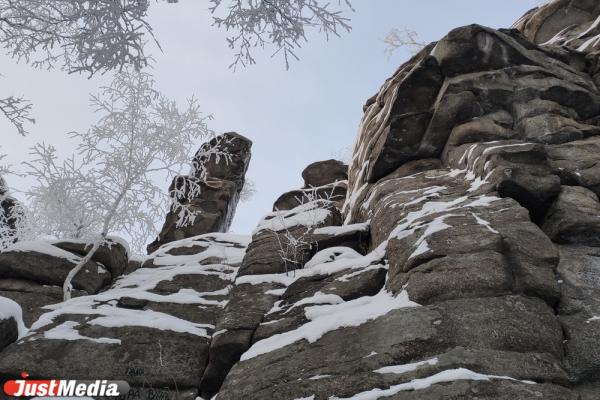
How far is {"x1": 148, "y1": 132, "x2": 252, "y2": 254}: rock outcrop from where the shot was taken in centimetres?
1708

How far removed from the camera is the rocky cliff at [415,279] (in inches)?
183

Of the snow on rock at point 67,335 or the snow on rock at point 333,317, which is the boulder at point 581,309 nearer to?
the snow on rock at point 333,317

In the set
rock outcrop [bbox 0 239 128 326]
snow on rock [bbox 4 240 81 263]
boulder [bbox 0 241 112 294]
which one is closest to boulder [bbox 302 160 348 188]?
rock outcrop [bbox 0 239 128 326]

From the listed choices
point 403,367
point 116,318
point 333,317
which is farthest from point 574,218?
point 116,318

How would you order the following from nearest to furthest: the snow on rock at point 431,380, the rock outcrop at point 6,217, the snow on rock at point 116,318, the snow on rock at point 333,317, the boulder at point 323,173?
the snow on rock at point 431,380 < the snow on rock at point 333,317 < the snow on rock at point 116,318 < the rock outcrop at point 6,217 < the boulder at point 323,173

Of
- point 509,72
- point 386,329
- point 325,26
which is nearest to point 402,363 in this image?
point 386,329

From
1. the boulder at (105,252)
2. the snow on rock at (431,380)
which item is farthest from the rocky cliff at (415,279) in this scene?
the boulder at (105,252)

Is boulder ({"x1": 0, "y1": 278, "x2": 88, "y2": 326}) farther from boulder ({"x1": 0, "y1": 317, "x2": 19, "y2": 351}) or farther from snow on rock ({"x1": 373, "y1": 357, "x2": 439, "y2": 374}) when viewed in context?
snow on rock ({"x1": 373, "y1": 357, "x2": 439, "y2": 374})

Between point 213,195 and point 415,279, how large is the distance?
13.5 meters

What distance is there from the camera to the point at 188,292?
9.40m

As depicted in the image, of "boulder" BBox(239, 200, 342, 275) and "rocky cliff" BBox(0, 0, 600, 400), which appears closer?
"rocky cliff" BBox(0, 0, 600, 400)

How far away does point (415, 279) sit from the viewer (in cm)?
575

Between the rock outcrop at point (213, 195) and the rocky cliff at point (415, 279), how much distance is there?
14.8 feet

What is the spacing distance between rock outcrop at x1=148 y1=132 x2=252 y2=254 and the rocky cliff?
4.51 metres
